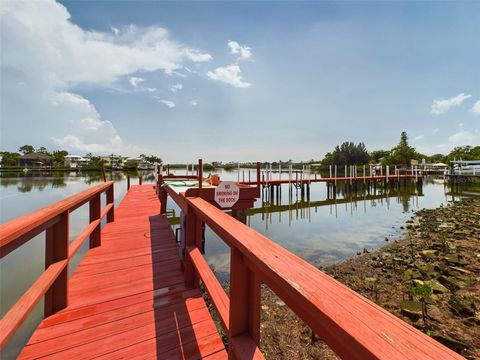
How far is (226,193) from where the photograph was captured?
3572mm

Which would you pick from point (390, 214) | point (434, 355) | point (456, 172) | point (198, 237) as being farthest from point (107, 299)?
point (456, 172)

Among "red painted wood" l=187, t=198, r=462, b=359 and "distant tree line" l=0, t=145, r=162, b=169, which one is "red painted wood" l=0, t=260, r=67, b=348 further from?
"distant tree line" l=0, t=145, r=162, b=169

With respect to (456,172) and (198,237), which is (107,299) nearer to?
(198,237)

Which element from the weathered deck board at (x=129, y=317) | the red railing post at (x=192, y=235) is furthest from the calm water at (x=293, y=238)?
the red railing post at (x=192, y=235)

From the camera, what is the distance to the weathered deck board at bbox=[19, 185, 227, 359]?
1.94m

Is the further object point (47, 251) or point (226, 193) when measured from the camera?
point (226, 193)

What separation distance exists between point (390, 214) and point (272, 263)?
1639 cm

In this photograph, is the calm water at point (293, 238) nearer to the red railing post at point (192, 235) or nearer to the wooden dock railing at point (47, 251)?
the wooden dock railing at point (47, 251)

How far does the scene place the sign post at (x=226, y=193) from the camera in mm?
3498

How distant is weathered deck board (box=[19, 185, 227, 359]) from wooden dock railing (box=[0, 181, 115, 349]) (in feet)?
0.82

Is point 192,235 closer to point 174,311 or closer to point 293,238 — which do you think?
point 174,311

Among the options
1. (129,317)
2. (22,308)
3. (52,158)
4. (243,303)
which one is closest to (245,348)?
(243,303)

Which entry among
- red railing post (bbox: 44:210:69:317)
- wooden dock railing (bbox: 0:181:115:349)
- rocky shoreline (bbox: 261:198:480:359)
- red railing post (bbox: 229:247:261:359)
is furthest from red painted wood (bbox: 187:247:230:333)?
rocky shoreline (bbox: 261:198:480:359)

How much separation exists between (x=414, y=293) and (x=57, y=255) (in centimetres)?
565
